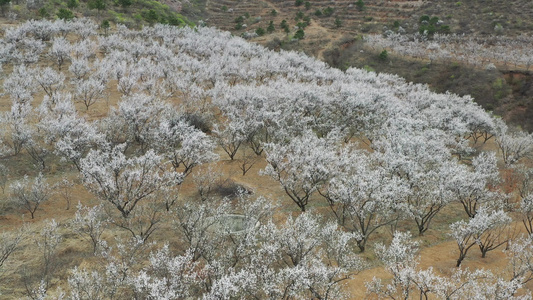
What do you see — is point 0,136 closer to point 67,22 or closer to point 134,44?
point 134,44

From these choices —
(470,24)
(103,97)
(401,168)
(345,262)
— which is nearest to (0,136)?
(103,97)

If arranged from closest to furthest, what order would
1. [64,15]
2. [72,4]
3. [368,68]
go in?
[64,15] < [72,4] < [368,68]

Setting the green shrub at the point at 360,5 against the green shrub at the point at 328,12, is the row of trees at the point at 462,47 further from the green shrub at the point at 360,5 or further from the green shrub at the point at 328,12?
the green shrub at the point at 328,12

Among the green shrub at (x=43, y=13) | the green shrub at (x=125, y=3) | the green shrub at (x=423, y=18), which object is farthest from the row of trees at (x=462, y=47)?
the green shrub at (x=43, y=13)

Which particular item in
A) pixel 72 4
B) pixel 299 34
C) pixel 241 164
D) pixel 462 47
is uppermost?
pixel 72 4

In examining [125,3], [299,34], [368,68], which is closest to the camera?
[368,68]

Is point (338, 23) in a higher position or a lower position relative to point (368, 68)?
higher

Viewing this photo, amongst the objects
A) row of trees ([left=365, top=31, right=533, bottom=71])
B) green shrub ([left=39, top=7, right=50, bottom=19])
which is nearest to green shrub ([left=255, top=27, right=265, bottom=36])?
row of trees ([left=365, top=31, right=533, bottom=71])

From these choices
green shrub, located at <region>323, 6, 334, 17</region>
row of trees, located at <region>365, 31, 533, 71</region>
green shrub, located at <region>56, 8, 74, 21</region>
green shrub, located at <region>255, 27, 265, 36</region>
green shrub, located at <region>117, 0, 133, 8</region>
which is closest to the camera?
green shrub, located at <region>56, 8, 74, 21</region>

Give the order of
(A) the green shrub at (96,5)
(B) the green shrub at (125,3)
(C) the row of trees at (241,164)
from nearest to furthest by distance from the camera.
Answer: (C) the row of trees at (241,164) → (A) the green shrub at (96,5) → (B) the green shrub at (125,3)

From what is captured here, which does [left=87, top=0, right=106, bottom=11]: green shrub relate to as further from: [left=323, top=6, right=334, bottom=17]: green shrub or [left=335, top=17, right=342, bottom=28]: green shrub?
[left=323, top=6, right=334, bottom=17]: green shrub

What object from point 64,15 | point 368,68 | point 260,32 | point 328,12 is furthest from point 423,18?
point 64,15

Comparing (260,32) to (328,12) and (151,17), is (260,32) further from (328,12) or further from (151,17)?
(151,17)
